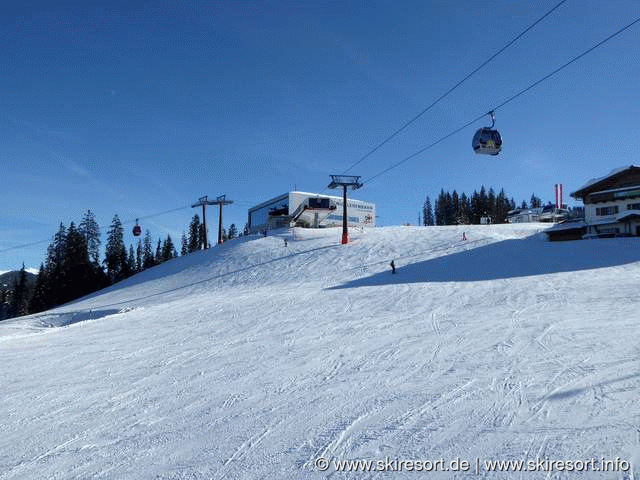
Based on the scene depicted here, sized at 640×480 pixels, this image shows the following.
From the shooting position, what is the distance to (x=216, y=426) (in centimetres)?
603

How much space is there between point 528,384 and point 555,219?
211 ft

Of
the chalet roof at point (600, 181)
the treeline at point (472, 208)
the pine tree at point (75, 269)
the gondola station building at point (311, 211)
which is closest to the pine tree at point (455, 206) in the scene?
the treeline at point (472, 208)

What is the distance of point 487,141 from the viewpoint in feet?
48.5

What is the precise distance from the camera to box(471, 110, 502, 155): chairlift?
580 inches

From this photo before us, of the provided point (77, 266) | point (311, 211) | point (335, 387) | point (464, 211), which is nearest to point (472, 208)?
point (464, 211)

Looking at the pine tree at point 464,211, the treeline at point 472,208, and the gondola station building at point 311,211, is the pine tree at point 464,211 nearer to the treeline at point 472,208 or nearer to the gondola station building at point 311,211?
the treeline at point 472,208

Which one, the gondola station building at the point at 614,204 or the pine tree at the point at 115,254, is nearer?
the gondola station building at the point at 614,204

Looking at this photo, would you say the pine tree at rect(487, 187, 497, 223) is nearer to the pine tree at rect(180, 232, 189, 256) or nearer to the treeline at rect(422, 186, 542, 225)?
the treeline at rect(422, 186, 542, 225)

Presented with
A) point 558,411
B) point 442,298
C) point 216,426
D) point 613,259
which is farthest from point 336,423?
point 613,259

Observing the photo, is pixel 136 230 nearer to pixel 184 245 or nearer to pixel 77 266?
pixel 77 266

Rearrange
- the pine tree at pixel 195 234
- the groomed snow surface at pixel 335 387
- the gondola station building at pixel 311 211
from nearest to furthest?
the groomed snow surface at pixel 335 387, the gondola station building at pixel 311 211, the pine tree at pixel 195 234

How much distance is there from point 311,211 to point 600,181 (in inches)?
1167

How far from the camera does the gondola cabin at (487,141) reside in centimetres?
1474

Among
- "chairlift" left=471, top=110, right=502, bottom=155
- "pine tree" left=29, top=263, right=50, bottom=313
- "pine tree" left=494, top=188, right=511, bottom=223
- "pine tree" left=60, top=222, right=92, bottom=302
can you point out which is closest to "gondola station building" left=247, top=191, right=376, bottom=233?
"pine tree" left=60, top=222, right=92, bottom=302
